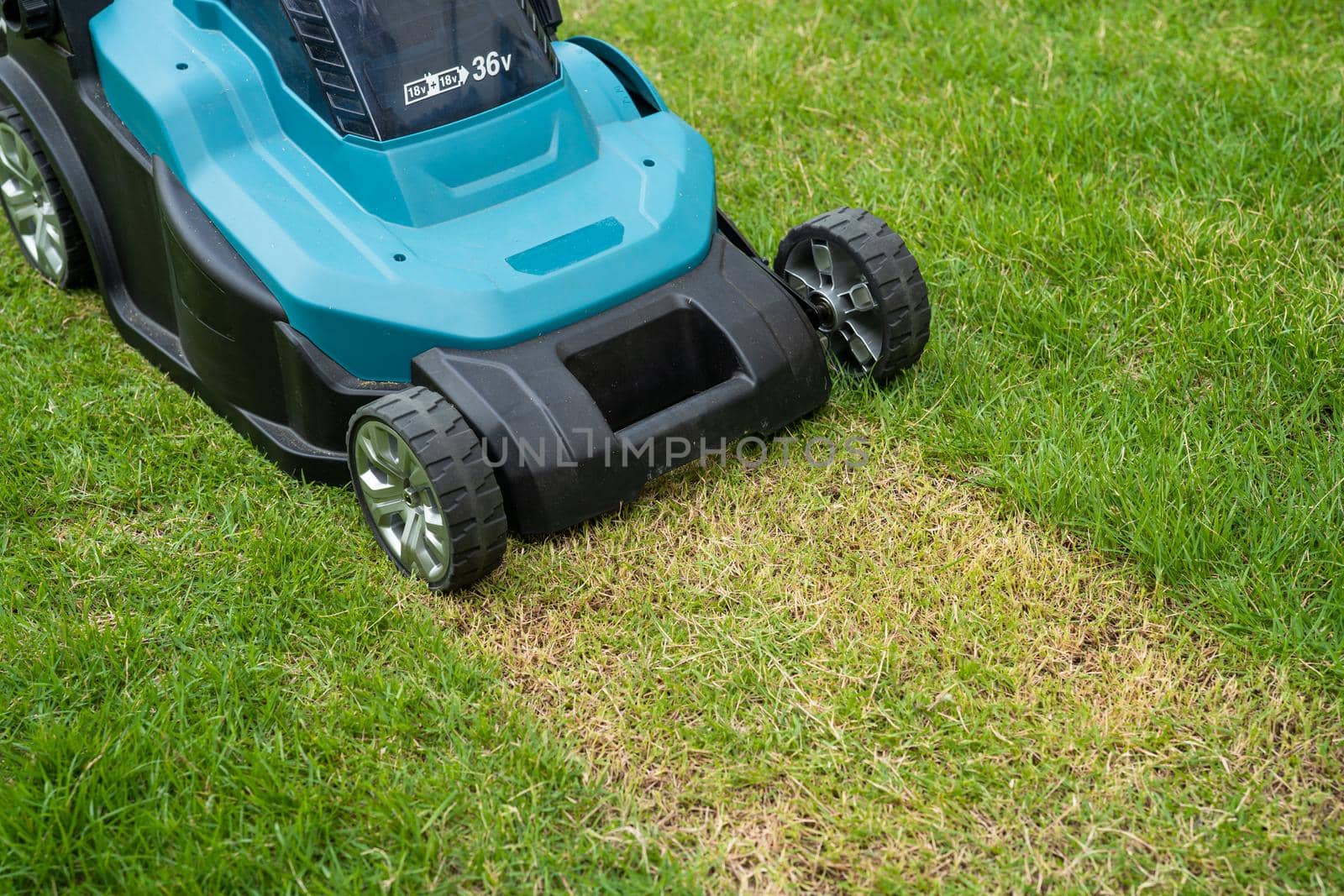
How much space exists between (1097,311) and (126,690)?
2223 millimetres

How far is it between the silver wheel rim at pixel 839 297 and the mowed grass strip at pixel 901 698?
308 millimetres

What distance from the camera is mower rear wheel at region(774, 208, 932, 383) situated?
2.83m

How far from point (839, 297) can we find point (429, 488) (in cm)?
104

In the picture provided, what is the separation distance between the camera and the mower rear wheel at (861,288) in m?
2.83

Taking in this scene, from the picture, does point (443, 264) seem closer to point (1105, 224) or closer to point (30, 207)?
point (30, 207)

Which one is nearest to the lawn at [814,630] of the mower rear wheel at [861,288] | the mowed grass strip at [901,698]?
the mowed grass strip at [901,698]

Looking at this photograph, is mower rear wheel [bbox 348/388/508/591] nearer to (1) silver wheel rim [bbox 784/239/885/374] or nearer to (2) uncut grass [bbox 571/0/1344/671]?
(1) silver wheel rim [bbox 784/239/885/374]

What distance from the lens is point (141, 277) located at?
305 centimetres

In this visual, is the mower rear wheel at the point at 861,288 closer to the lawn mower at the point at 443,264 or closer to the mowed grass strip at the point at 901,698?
the lawn mower at the point at 443,264

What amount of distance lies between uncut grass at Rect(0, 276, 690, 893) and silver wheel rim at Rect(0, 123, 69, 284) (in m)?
0.51

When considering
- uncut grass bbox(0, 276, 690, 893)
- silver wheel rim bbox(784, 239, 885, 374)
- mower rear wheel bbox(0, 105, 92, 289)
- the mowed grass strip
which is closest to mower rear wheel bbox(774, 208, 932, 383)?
silver wheel rim bbox(784, 239, 885, 374)

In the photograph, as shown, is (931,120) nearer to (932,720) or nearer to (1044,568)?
(1044,568)

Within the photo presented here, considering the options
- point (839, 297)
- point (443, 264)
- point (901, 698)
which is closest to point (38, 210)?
point (443, 264)

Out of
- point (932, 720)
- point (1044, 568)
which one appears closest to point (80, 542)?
point (932, 720)
